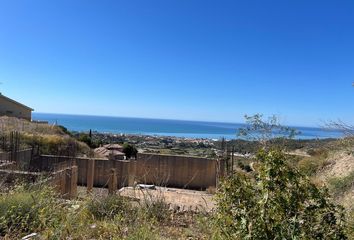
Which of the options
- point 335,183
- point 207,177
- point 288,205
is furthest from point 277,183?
point 207,177

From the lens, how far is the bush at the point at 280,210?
2549 mm

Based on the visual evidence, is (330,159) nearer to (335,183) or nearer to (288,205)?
(335,183)

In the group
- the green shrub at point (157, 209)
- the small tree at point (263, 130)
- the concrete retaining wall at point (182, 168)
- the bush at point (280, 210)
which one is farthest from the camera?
the concrete retaining wall at point (182, 168)

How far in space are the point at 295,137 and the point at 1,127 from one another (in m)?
16.7

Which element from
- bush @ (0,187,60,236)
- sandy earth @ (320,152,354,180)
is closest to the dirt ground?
bush @ (0,187,60,236)

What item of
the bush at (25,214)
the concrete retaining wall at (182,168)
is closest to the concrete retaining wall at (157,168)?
the concrete retaining wall at (182,168)

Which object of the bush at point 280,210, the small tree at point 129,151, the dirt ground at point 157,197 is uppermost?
the bush at point 280,210

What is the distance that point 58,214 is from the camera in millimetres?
3795

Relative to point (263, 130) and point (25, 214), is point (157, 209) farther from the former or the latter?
point (263, 130)

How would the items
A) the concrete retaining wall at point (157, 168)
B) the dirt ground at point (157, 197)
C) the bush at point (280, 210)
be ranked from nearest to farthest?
the bush at point (280, 210) → the dirt ground at point (157, 197) → the concrete retaining wall at point (157, 168)

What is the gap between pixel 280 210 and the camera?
258 centimetres

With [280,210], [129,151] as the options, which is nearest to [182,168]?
[129,151]

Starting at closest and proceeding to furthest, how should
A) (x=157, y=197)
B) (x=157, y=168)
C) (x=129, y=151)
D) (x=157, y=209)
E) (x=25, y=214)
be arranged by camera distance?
(x=25, y=214) < (x=157, y=209) < (x=157, y=197) < (x=157, y=168) < (x=129, y=151)

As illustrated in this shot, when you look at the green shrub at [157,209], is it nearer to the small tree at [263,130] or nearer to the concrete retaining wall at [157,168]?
the small tree at [263,130]
